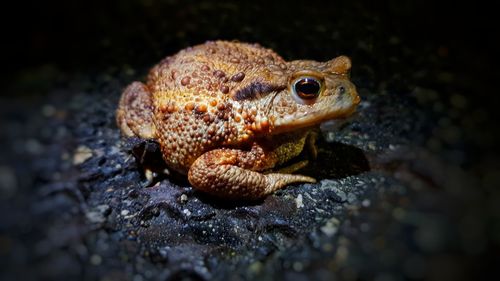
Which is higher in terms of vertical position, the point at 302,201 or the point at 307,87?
the point at 307,87

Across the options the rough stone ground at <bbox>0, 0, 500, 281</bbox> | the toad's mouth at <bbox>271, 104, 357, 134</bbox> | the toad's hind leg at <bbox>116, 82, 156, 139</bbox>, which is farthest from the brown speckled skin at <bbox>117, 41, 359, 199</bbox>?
the rough stone ground at <bbox>0, 0, 500, 281</bbox>

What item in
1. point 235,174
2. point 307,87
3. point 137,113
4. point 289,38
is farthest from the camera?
point 289,38

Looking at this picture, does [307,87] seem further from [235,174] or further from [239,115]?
[235,174]

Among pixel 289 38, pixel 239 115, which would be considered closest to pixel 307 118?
pixel 239 115

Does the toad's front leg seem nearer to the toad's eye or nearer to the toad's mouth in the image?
the toad's mouth

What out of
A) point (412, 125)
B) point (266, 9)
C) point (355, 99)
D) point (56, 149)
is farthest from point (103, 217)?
point (266, 9)

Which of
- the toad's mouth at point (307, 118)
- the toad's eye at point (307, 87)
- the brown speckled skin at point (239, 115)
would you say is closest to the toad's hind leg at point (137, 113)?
the brown speckled skin at point (239, 115)
